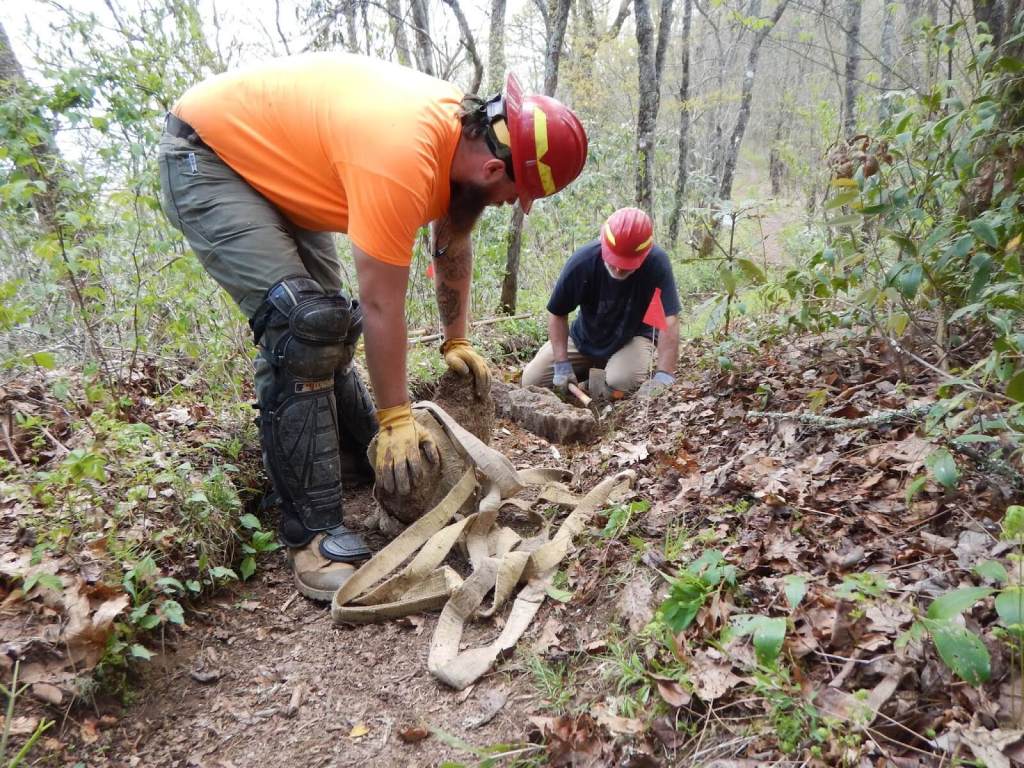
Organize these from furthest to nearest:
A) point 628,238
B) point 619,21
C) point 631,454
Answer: point 619,21, point 628,238, point 631,454

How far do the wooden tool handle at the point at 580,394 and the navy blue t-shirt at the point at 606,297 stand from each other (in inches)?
17.3

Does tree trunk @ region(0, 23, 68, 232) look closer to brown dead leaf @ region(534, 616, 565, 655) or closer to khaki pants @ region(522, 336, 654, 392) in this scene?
brown dead leaf @ region(534, 616, 565, 655)

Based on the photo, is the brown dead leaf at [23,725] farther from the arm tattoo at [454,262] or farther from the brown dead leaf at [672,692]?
the arm tattoo at [454,262]

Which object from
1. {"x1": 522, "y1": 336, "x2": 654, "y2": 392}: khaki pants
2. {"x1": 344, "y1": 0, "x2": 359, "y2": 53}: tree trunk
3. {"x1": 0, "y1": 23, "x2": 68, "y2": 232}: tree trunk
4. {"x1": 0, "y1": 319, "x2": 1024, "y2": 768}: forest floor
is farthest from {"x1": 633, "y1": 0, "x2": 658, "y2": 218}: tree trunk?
{"x1": 0, "y1": 23, "x2": 68, "y2": 232}: tree trunk

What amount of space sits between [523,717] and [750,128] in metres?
26.1

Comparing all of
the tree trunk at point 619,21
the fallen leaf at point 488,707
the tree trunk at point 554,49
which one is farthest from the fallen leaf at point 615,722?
the tree trunk at point 619,21

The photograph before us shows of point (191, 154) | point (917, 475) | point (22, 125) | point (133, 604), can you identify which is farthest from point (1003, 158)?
point (22, 125)

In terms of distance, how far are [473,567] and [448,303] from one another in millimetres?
1380

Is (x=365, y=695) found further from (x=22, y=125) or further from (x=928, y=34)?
(x=928, y=34)

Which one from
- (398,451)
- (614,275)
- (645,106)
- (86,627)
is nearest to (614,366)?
(614,275)

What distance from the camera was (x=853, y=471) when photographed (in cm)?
188

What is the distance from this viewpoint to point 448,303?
3016 millimetres

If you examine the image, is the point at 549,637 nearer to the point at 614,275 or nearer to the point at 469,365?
the point at 469,365

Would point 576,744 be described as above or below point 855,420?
below
